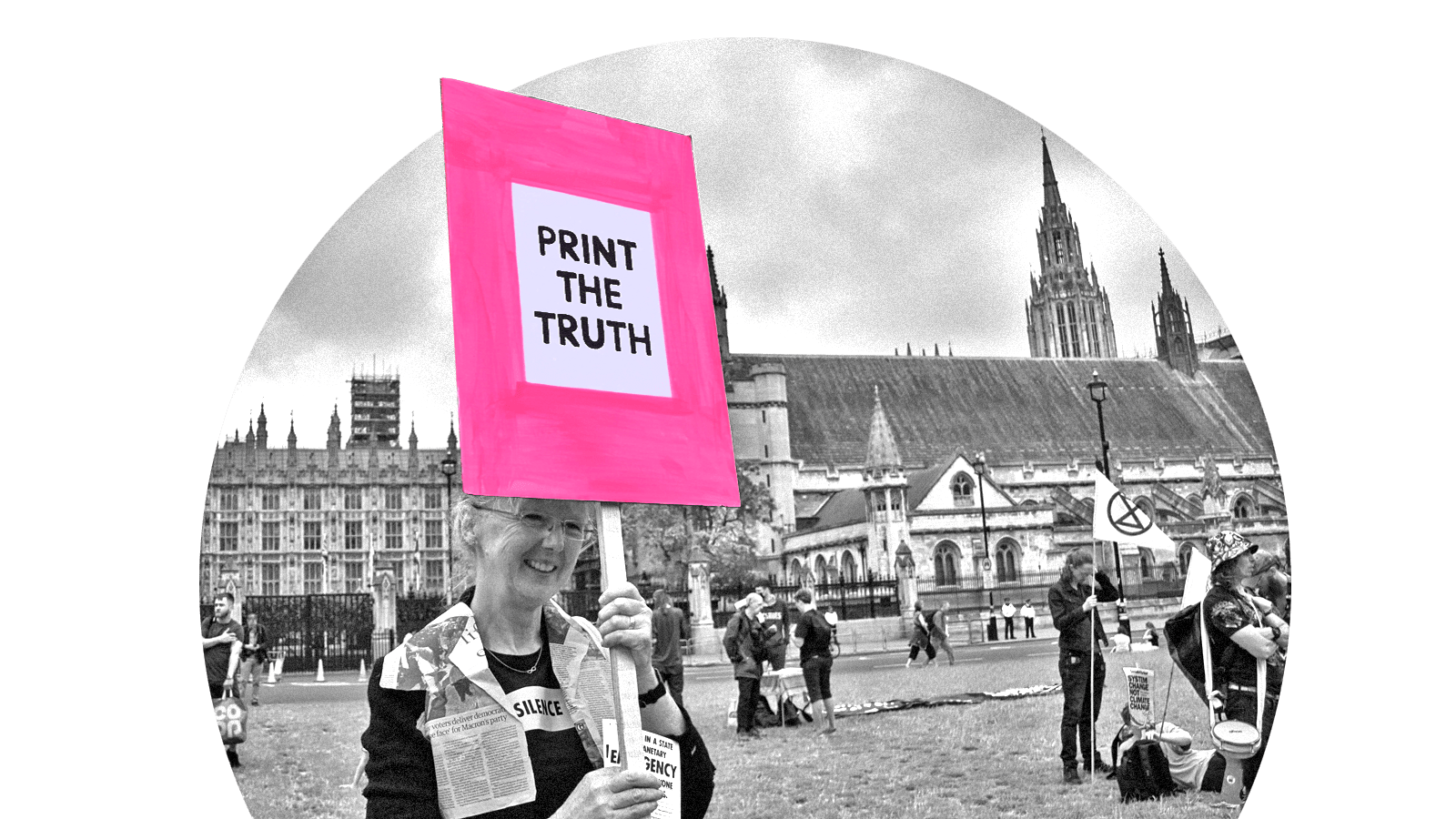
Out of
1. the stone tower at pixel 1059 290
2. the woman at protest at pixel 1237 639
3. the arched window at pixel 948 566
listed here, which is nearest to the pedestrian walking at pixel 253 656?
the arched window at pixel 948 566

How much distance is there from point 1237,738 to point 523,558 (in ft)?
17.2

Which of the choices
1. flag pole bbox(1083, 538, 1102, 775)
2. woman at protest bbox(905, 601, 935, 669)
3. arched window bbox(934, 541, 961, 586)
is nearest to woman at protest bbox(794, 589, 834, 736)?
woman at protest bbox(905, 601, 935, 669)

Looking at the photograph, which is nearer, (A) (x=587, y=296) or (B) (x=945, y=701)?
(A) (x=587, y=296)

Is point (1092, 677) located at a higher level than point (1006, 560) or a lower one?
lower

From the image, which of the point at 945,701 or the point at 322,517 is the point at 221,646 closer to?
the point at 322,517

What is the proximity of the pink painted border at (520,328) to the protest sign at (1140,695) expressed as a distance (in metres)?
4.81

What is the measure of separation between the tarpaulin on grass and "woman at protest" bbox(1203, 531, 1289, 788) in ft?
4.39

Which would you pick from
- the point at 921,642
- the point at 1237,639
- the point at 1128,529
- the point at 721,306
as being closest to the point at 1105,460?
the point at 1128,529

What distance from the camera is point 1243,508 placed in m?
8.68

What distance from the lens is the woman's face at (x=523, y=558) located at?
146 inches

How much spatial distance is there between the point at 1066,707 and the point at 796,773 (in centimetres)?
186

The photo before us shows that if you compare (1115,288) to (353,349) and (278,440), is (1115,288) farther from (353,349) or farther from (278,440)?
(278,440)

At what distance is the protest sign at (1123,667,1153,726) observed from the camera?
7.93 meters

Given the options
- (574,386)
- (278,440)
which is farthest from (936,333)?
(574,386)
